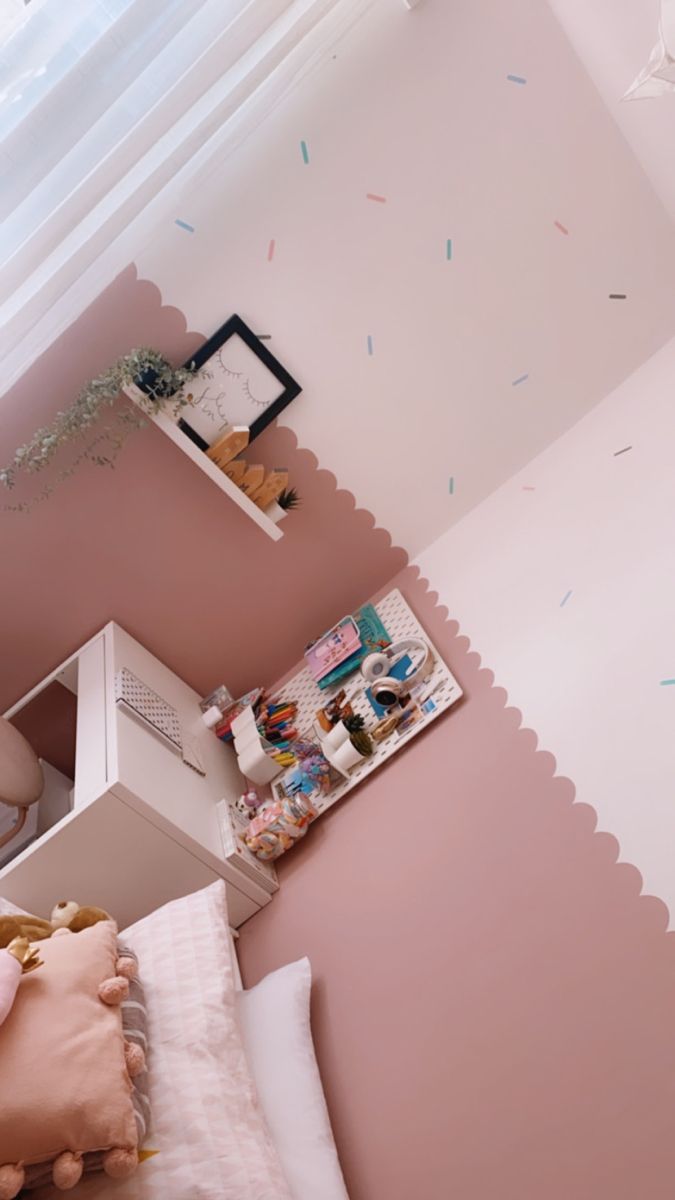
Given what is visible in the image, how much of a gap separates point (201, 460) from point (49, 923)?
0.93 metres

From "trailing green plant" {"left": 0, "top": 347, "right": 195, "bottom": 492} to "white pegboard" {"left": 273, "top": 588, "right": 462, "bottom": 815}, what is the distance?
0.72 m

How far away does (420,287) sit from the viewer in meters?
1.84

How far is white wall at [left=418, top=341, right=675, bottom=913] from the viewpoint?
1.39 meters

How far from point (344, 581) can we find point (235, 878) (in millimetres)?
783

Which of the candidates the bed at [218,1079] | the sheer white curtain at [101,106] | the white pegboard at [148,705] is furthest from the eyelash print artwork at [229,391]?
the bed at [218,1079]

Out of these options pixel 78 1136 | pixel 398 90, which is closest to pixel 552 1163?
pixel 78 1136

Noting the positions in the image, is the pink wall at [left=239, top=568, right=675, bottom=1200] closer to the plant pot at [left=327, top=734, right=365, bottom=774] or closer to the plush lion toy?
the plant pot at [left=327, top=734, right=365, bottom=774]

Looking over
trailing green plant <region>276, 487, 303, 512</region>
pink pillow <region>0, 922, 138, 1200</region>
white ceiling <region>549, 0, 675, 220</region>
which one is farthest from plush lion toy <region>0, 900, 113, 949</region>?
white ceiling <region>549, 0, 675, 220</region>

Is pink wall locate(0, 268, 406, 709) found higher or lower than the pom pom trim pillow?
higher

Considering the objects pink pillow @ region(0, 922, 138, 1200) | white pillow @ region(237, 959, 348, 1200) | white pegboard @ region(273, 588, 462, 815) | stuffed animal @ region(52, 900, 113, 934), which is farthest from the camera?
white pegboard @ region(273, 588, 462, 815)

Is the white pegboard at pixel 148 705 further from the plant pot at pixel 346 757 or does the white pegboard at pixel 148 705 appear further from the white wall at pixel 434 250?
the white wall at pixel 434 250

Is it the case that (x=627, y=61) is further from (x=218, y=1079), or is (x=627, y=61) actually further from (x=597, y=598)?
(x=218, y=1079)

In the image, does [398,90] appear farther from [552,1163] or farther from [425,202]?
[552,1163]

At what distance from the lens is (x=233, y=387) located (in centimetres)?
182
